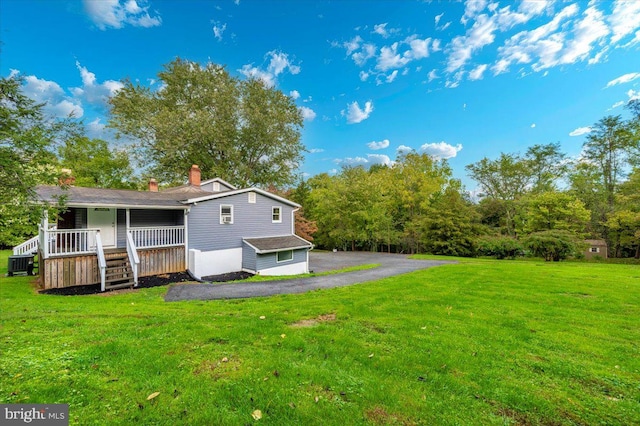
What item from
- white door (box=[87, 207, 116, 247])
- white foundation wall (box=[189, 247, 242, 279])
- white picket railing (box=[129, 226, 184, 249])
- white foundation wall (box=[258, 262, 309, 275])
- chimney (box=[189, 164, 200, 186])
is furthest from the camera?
chimney (box=[189, 164, 200, 186])

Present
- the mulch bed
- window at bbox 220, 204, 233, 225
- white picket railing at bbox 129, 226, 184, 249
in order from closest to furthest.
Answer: the mulch bed, white picket railing at bbox 129, 226, 184, 249, window at bbox 220, 204, 233, 225

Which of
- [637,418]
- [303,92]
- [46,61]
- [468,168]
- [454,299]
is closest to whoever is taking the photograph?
[637,418]

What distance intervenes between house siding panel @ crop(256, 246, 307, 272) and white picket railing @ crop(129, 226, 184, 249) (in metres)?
3.87

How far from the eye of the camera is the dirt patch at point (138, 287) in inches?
335

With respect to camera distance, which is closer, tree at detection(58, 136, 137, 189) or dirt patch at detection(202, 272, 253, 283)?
dirt patch at detection(202, 272, 253, 283)

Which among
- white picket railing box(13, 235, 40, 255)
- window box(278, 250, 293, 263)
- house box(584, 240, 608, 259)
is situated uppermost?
white picket railing box(13, 235, 40, 255)

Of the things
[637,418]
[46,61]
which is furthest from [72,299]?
[46,61]

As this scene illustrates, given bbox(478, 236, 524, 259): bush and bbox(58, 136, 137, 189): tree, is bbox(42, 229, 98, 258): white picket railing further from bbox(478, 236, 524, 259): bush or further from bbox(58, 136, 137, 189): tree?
bbox(478, 236, 524, 259): bush

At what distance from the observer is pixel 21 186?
4883mm

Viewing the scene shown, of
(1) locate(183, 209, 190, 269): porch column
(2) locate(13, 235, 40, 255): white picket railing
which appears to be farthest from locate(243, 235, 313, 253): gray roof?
(2) locate(13, 235, 40, 255): white picket railing

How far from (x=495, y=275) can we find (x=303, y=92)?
2333cm

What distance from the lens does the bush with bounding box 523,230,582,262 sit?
69.1 ft

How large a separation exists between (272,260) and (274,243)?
3.36ft

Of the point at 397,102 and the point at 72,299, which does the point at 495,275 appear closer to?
the point at 72,299
